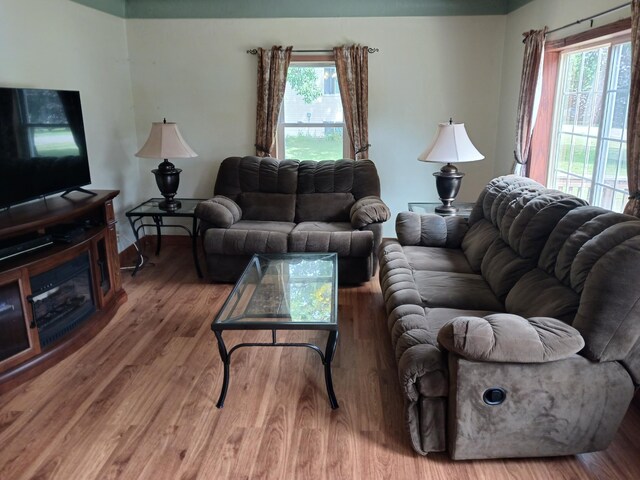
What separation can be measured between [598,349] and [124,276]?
376 centimetres

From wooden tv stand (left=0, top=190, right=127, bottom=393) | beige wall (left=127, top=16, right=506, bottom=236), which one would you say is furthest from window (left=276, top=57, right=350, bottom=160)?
wooden tv stand (left=0, top=190, right=127, bottom=393)

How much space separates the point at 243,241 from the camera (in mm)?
4023

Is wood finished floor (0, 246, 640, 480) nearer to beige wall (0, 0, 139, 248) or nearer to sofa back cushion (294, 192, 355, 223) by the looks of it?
sofa back cushion (294, 192, 355, 223)

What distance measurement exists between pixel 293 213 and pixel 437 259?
1595 mm

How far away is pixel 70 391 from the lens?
2713mm

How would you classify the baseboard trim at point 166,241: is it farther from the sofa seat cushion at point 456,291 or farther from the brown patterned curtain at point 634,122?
the brown patterned curtain at point 634,122

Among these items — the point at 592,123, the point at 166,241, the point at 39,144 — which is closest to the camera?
the point at 39,144

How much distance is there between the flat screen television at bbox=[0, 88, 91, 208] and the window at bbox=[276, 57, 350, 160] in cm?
213

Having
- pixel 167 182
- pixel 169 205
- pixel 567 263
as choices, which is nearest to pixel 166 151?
pixel 167 182

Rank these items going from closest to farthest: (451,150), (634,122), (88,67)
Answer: (634,122) < (451,150) < (88,67)

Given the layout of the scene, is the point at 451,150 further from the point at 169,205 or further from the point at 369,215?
the point at 169,205

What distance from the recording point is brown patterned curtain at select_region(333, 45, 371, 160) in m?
4.79

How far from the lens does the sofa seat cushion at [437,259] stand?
131 inches

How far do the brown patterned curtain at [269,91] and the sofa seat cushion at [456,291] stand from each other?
2.46m
